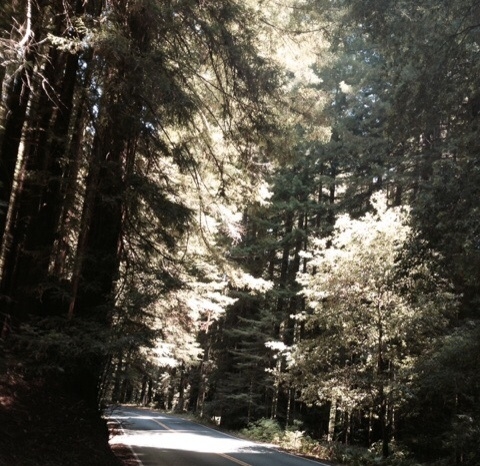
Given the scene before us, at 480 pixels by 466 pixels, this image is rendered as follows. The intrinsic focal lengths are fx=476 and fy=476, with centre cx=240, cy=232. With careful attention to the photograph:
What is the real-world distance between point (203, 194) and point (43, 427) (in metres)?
5.28

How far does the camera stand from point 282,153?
30.9 ft

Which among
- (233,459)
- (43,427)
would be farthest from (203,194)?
(233,459)

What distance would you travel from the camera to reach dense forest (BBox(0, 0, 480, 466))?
700cm

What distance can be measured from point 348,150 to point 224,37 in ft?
56.5

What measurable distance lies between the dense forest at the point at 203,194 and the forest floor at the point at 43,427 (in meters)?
0.06

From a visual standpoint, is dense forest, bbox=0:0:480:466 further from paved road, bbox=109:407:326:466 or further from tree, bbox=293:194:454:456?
paved road, bbox=109:407:326:466

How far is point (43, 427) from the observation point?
693 cm

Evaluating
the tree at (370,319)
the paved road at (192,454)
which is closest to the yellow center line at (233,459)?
the paved road at (192,454)

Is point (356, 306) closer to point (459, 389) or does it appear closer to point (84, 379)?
point (459, 389)

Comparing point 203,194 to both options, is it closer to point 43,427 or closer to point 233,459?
point 43,427

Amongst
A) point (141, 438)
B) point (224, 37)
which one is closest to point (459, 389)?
point (224, 37)

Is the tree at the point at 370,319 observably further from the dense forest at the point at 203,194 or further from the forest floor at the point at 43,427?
the forest floor at the point at 43,427

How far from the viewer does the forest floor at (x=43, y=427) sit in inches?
241

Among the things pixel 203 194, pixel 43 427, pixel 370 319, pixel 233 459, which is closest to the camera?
pixel 43 427
